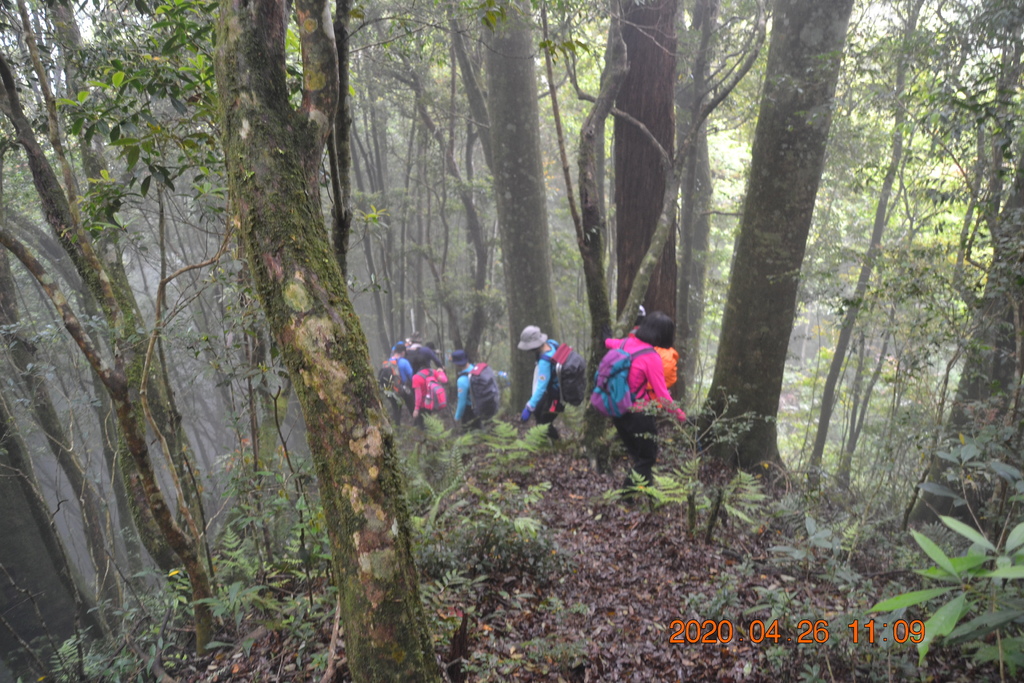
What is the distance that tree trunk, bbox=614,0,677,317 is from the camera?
24.5 ft

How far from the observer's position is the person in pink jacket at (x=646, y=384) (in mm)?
5259

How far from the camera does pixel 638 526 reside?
4980 millimetres

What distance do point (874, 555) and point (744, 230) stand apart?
11.6 feet

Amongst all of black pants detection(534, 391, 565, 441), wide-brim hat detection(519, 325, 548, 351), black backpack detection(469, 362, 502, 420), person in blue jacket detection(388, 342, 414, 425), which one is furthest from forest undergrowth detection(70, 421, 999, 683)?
person in blue jacket detection(388, 342, 414, 425)

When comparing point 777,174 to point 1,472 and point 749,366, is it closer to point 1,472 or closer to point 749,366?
point 749,366

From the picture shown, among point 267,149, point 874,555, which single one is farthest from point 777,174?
point 267,149

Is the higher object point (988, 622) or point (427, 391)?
point (988, 622)

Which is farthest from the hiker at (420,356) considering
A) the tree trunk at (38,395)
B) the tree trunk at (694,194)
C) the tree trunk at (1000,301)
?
the tree trunk at (1000,301)

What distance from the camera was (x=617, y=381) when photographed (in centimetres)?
534

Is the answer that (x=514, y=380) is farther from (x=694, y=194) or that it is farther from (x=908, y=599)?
(x=908, y=599)

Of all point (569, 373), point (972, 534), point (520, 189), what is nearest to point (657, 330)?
point (569, 373)

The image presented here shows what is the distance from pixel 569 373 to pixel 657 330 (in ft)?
8.06

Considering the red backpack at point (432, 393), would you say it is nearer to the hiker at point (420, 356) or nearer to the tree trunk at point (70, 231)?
the hiker at point (420, 356)
